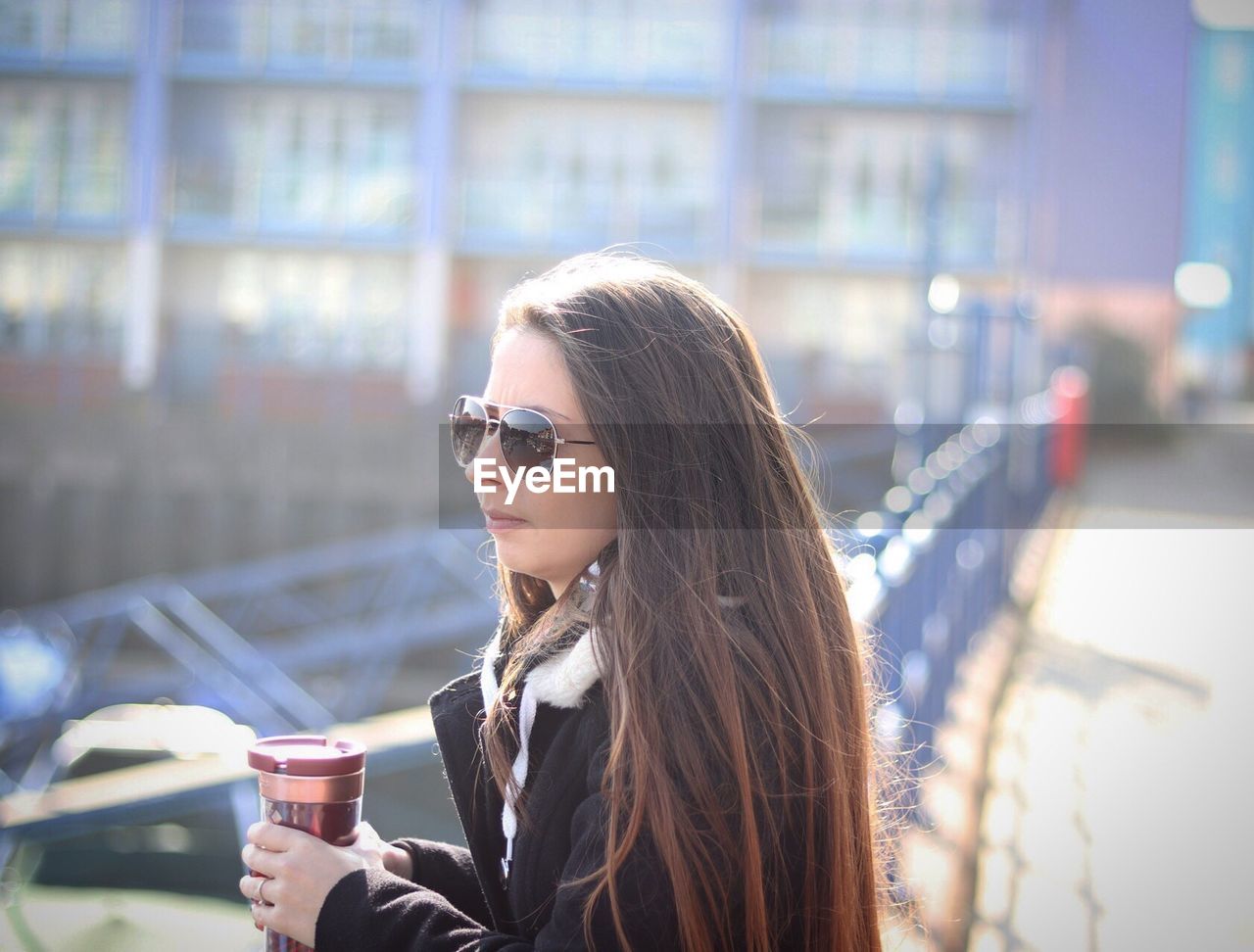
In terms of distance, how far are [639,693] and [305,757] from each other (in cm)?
28

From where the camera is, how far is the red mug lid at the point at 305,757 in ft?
3.56

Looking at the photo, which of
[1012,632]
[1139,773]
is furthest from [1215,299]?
[1139,773]

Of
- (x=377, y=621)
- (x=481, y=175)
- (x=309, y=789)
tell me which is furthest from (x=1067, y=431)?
(x=481, y=175)

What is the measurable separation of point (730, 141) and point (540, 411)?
20933 millimetres

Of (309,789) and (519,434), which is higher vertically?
(519,434)

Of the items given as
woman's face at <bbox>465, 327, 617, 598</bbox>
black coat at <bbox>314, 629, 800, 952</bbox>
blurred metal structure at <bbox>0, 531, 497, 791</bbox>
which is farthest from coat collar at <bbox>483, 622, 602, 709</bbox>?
blurred metal structure at <bbox>0, 531, 497, 791</bbox>

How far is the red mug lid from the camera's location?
1.09 m

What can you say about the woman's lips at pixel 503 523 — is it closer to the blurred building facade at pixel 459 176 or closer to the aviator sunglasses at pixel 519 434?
the aviator sunglasses at pixel 519 434

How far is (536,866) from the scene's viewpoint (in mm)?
1102

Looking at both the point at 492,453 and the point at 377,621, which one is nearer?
the point at 492,453

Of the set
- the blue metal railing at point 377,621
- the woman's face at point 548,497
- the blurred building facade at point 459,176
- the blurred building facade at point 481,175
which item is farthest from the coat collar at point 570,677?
the blurred building facade at point 481,175

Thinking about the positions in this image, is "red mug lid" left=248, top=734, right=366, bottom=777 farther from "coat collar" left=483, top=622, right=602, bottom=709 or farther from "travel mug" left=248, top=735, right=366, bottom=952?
"coat collar" left=483, top=622, right=602, bottom=709

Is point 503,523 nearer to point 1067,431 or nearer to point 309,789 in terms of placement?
point 309,789

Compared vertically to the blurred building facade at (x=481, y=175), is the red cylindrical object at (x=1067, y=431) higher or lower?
lower
